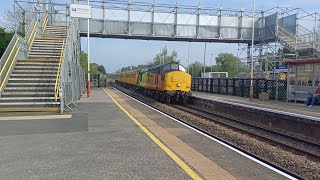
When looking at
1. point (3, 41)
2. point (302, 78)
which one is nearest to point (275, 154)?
point (302, 78)

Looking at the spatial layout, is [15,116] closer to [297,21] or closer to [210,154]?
[210,154]

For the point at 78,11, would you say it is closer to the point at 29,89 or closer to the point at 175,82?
the point at 175,82

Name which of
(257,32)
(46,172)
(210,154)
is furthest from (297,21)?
(46,172)

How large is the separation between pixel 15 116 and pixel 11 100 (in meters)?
2.17

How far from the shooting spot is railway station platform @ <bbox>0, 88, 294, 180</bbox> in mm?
6195

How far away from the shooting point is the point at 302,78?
74.8 feet

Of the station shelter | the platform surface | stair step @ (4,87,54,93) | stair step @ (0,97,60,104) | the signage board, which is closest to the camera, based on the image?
the platform surface

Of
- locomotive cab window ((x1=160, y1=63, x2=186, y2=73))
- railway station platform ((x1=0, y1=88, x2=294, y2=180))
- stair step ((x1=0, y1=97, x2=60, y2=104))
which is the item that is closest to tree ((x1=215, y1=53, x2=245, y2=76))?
locomotive cab window ((x1=160, y1=63, x2=186, y2=73))

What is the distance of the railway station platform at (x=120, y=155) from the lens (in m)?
6.20

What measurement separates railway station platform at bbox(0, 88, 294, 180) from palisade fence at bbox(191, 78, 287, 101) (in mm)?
16210

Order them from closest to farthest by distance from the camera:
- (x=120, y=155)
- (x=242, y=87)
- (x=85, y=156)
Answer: (x=85, y=156) → (x=120, y=155) → (x=242, y=87)

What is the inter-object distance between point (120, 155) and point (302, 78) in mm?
18671

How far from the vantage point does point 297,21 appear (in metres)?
34.5

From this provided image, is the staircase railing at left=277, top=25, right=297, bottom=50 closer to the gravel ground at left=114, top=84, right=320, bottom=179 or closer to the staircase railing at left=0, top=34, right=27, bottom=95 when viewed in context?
the gravel ground at left=114, top=84, right=320, bottom=179
